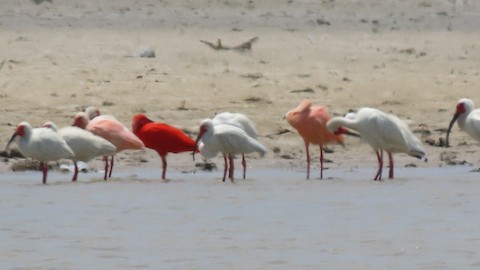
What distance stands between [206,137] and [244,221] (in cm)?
263

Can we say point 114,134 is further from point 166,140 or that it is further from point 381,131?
point 381,131

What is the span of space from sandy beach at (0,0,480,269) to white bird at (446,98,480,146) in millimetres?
308

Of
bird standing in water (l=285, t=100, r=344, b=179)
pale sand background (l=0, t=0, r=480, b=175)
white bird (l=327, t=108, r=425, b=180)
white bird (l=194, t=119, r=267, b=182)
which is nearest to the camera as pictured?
white bird (l=194, t=119, r=267, b=182)

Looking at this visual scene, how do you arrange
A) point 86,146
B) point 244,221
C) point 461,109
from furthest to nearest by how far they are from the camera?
1. point 461,109
2. point 86,146
3. point 244,221

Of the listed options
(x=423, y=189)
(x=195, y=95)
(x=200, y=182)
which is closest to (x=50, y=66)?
(x=195, y=95)

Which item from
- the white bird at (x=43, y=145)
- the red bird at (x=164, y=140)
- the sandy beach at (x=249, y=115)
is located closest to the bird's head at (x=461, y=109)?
the sandy beach at (x=249, y=115)

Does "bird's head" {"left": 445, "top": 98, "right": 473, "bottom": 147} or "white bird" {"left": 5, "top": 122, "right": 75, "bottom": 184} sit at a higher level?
"bird's head" {"left": 445, "top": 98, "right": 473, "bottom": 147}

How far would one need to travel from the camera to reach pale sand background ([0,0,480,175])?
54.6ft

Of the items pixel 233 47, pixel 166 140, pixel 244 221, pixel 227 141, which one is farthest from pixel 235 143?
pixel 233 47

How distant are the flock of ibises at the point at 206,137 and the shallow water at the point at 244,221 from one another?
0.27 m

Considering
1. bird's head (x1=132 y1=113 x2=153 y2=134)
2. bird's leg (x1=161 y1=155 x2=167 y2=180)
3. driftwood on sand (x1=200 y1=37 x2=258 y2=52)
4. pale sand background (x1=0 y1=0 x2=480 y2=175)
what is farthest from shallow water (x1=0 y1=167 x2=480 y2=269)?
driftwood on sand (x1=200 y1=37 x2=258 y2=52)

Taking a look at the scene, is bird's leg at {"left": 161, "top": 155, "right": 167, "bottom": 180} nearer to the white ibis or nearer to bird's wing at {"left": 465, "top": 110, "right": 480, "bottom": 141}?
the white ibis

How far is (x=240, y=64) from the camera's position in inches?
757

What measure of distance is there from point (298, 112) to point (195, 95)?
3014 mm
